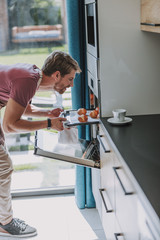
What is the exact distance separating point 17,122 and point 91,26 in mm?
847

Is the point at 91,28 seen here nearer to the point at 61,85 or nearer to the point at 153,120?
the point at 61,85

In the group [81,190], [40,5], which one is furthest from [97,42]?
[81,190]

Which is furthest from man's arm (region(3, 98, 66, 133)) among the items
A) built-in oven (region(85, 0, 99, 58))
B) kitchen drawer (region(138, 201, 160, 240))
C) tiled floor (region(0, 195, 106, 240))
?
kitchen drawer (region(138, 201, 160, 240))

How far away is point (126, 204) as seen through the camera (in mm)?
1600

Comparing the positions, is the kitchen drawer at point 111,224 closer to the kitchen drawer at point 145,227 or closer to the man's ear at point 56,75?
the kitchen drawer at point 145,227

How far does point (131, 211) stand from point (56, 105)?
5.97ft

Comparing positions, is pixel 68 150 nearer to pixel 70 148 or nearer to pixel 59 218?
pixel 70 148

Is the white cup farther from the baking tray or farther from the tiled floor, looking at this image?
the tiled floor

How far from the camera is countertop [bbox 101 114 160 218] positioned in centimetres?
133

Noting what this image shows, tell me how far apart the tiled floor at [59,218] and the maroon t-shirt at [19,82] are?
3.48ft

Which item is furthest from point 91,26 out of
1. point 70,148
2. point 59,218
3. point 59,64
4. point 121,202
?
point 59,218

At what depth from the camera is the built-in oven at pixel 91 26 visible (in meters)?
2.22

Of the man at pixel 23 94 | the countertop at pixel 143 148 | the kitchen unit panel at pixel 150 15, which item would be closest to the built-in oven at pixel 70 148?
the man at pixel 23 94

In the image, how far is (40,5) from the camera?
2.97 meters
